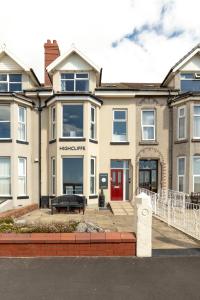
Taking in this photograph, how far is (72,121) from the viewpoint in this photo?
15719mm

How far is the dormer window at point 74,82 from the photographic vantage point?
1662 centimetres

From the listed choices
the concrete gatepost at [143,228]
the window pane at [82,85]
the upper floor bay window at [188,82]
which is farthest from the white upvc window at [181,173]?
the concrete gatepost at [143,228]

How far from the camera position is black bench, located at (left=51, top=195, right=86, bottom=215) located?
536 inches

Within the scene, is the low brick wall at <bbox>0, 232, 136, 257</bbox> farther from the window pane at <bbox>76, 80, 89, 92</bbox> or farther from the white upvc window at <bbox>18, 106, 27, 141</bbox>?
the window pane at <bbox>76, 80, 89, 92</bbox>

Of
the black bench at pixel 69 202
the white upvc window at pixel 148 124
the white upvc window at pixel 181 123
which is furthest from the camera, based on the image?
the white upvc window at pixel 148 124

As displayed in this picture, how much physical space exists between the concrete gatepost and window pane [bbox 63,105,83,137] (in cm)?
978

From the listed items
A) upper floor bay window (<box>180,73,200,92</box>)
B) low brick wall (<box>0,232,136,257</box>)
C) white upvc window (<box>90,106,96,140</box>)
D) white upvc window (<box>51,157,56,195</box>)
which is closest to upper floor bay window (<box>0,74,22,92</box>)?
white upvc window (<box>90,106,96,140</box>)

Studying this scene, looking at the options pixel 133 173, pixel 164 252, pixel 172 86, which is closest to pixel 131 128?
pixel 133 173

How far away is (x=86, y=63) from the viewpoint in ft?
54.1

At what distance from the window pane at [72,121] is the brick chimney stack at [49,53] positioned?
4362 mm

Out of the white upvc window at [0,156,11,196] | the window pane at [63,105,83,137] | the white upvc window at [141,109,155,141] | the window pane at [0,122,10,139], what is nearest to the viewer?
the white upvc window at [0,156,11,196]

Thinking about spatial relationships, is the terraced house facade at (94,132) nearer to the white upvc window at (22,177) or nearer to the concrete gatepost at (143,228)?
the white upvc window at (22,177)

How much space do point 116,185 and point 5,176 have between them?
708 centimetres

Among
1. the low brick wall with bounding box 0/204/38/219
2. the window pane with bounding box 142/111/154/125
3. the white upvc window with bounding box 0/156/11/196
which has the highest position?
the window pane with bounding box 142/111/154/125
